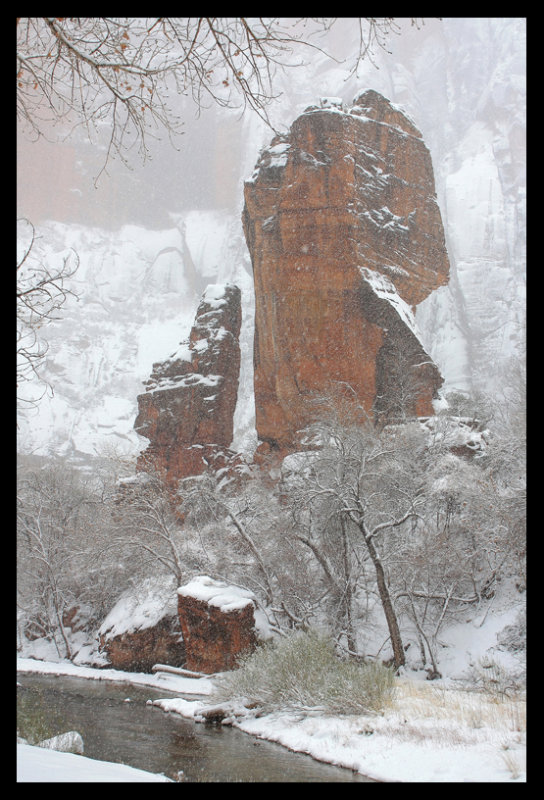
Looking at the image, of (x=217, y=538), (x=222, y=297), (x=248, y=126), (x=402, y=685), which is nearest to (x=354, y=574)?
(x=402, y=685)

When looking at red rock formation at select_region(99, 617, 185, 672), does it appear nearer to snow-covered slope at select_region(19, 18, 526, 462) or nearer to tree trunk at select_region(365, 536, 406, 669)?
tree trunk at select_region(365, 536, 406, 669)

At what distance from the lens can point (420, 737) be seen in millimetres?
9336

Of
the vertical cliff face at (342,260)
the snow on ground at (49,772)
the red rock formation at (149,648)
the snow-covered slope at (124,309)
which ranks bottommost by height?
the red rock formation at (149,648)

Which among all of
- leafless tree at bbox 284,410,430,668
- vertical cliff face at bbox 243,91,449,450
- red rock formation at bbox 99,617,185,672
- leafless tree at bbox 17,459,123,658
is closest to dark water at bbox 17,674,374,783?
red rock formation at bbox 99,617,185,672

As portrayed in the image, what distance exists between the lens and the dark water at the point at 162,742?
29.2 ft

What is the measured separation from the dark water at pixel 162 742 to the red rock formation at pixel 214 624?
6.14 feet

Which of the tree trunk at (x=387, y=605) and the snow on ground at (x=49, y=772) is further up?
the snow on ground at (x=49, y=772)

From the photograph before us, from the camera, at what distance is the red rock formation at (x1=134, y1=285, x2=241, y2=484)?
110 ft

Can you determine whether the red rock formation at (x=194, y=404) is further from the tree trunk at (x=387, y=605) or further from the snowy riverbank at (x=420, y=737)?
the snowy riverbank at (x=420, y=737)

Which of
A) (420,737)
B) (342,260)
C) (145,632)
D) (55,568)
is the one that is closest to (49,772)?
(420,737)

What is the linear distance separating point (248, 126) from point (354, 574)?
17739 centimetres

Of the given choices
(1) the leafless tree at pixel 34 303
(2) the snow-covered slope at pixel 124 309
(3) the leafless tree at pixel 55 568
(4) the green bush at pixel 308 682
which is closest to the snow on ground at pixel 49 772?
(1) the leafless tree at pixel 34 303
